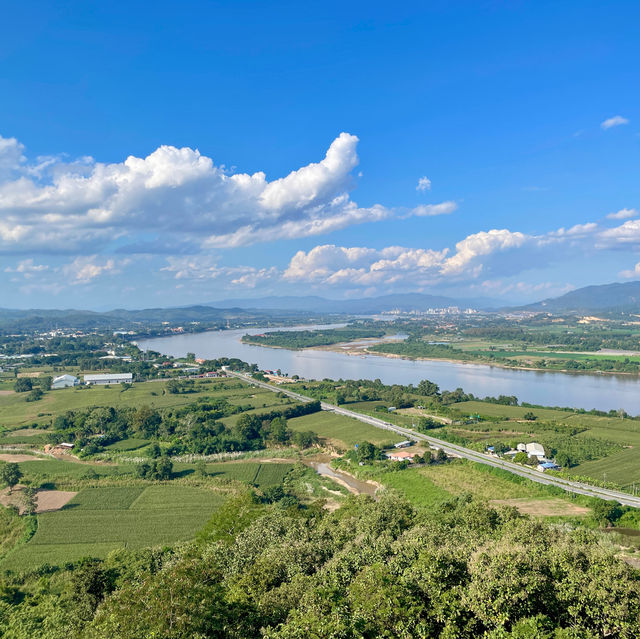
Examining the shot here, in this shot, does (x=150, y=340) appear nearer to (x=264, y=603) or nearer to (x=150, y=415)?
(x=150, y=415)

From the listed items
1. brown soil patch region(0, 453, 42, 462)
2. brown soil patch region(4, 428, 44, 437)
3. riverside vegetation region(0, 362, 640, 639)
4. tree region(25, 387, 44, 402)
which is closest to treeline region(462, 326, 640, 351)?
riverside vegetation region(0, 362, 640, 639)

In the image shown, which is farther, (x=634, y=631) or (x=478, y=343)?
(x=478, y=343)

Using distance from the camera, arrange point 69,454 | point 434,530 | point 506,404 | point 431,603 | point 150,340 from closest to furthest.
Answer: point 431,603 → point 434,530 → point 69,454 → point 506,404 → point 150,340

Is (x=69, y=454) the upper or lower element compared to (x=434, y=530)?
lower

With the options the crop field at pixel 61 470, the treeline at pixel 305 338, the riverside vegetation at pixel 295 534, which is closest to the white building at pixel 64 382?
the riverside vegetation at pixel 295 534

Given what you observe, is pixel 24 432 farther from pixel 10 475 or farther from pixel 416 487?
pixel 416 487

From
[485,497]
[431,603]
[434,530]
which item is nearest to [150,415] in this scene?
[485,497]

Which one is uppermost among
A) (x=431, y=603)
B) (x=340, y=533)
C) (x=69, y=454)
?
(x=431, y=603)
